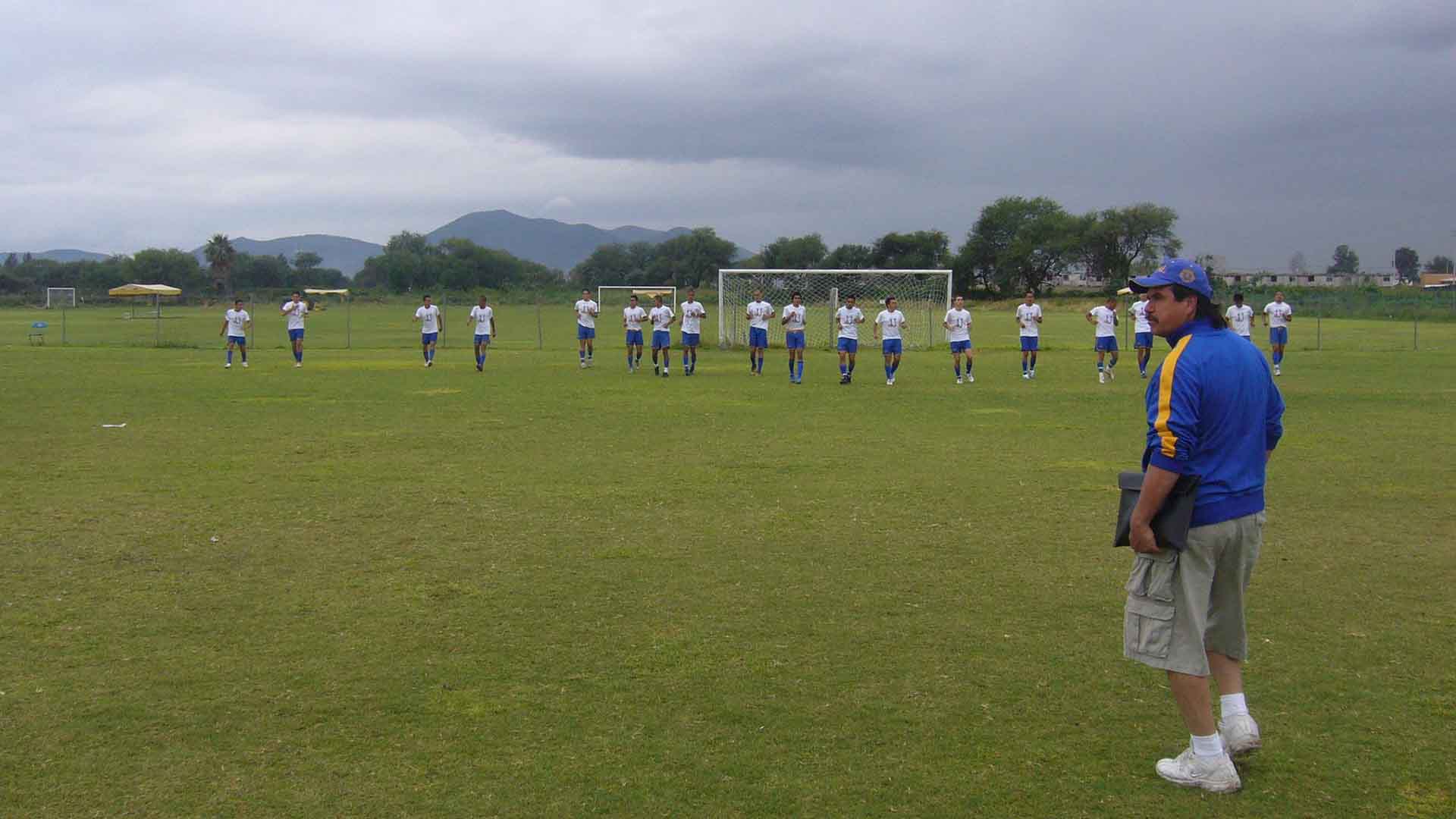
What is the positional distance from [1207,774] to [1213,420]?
130cm

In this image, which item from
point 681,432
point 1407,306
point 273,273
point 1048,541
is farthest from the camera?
point 273,273

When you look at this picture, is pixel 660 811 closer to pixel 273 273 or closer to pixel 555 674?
pixel 555 674

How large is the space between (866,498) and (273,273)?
119 metres

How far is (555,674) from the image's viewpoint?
218 inches

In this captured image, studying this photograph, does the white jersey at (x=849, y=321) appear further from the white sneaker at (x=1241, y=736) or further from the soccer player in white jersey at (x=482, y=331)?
the white sneaker at (x=1241, y=736)

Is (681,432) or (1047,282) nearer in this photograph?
(681,432)

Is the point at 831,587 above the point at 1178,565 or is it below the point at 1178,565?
below

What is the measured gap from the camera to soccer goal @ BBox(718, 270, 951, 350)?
35625 millimetres

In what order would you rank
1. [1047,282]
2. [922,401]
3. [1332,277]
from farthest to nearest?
[1332,277], [1047,282], [922,401]

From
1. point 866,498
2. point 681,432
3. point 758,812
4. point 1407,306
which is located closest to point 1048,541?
point 866,498

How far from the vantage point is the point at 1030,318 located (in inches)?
930

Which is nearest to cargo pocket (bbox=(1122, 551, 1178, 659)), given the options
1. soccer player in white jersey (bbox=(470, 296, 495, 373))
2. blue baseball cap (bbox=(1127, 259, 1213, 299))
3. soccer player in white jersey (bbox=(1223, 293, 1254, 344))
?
blue baseball cap (bbox=(1127, 259, 1213, 299))

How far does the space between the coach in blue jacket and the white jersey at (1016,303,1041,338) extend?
1951cm

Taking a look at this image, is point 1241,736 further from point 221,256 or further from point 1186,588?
point 221,256
